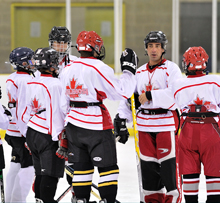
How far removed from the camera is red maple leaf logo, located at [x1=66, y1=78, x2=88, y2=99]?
294 centimetres

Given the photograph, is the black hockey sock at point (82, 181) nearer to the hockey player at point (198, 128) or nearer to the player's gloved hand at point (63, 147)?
the player's gloved hand at point (63, 147)

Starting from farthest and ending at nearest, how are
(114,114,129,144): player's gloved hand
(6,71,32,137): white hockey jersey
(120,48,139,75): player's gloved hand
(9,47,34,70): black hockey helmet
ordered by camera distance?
1. (9,47,34,70): black hockey helmet
2. (6,71,32,137): white hockey jersey
3. (114,114,129,144): player's gloved hand
4. (120,48,139,75): player's gloved hand

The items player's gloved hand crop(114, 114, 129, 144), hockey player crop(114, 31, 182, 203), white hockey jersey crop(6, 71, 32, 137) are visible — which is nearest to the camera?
hockey player crop(114, 31, 182, 203)

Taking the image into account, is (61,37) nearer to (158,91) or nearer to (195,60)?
(158,91)

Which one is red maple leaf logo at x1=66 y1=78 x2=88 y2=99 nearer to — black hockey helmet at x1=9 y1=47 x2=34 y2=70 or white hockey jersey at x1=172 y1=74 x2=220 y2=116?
white hockey jersey at x1=172 y1=74 x2=220 y2=116

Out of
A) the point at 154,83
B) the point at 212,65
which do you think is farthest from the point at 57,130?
the point at 212,65

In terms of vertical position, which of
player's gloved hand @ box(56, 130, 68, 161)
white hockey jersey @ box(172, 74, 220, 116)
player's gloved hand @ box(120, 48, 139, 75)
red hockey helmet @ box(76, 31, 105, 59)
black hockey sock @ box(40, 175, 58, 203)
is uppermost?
red hockey helmet @ box(76, 31, 105, 59)

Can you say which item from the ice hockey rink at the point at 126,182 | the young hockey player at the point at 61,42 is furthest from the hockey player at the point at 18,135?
the ice hockey rink at the point at 126,182

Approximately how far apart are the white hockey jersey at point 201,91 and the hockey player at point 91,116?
33cm

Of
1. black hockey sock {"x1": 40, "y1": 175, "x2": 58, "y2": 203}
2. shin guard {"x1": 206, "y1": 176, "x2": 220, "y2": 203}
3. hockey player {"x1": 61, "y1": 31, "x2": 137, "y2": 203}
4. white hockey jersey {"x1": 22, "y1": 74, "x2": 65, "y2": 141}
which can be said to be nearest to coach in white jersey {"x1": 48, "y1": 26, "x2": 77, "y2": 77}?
white hockey jersey {"x1": 22, "y1": 74, "x2": 65, "y2": 141}

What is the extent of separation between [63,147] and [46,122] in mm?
225

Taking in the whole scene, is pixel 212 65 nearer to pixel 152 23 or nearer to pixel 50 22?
pixel 152 23

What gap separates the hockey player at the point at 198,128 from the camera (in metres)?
3.00

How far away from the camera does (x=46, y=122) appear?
3207 mm
